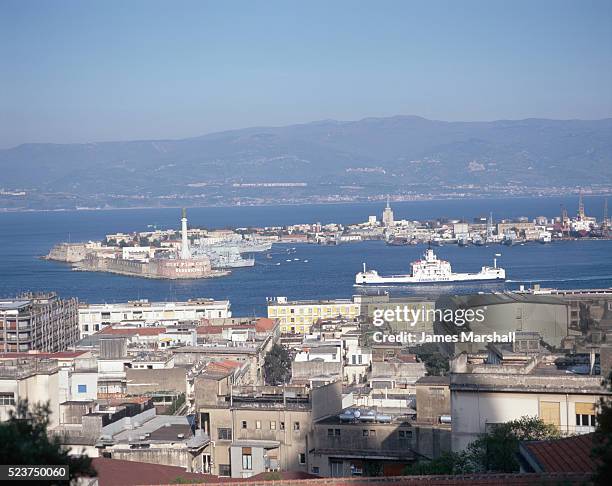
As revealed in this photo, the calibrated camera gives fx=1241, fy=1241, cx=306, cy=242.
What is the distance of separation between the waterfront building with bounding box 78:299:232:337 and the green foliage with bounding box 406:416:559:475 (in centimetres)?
1487

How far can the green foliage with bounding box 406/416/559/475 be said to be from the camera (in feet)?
14.8

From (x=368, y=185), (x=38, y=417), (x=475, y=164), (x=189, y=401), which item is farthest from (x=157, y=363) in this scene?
(x=475, y=164)

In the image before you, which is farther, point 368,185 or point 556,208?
point 368,185

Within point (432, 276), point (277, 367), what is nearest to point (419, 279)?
point (432, 276)

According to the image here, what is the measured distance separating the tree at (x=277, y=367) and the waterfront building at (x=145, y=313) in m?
6.25

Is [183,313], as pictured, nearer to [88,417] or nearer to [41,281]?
[88,417]

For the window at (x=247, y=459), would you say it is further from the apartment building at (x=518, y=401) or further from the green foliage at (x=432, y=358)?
the green foliage at (x=432, y=358)

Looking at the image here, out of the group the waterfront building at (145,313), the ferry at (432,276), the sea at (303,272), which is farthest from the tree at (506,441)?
the ferry at (432,276)

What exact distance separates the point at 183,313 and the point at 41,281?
19475mm

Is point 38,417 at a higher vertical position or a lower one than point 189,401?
higher

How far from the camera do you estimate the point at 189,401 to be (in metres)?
9.09

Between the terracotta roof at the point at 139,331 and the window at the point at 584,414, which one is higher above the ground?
the window at the point at 584,414

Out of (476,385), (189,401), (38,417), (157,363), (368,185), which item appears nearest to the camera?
(38,417)

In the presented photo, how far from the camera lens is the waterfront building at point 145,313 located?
65.7ft
